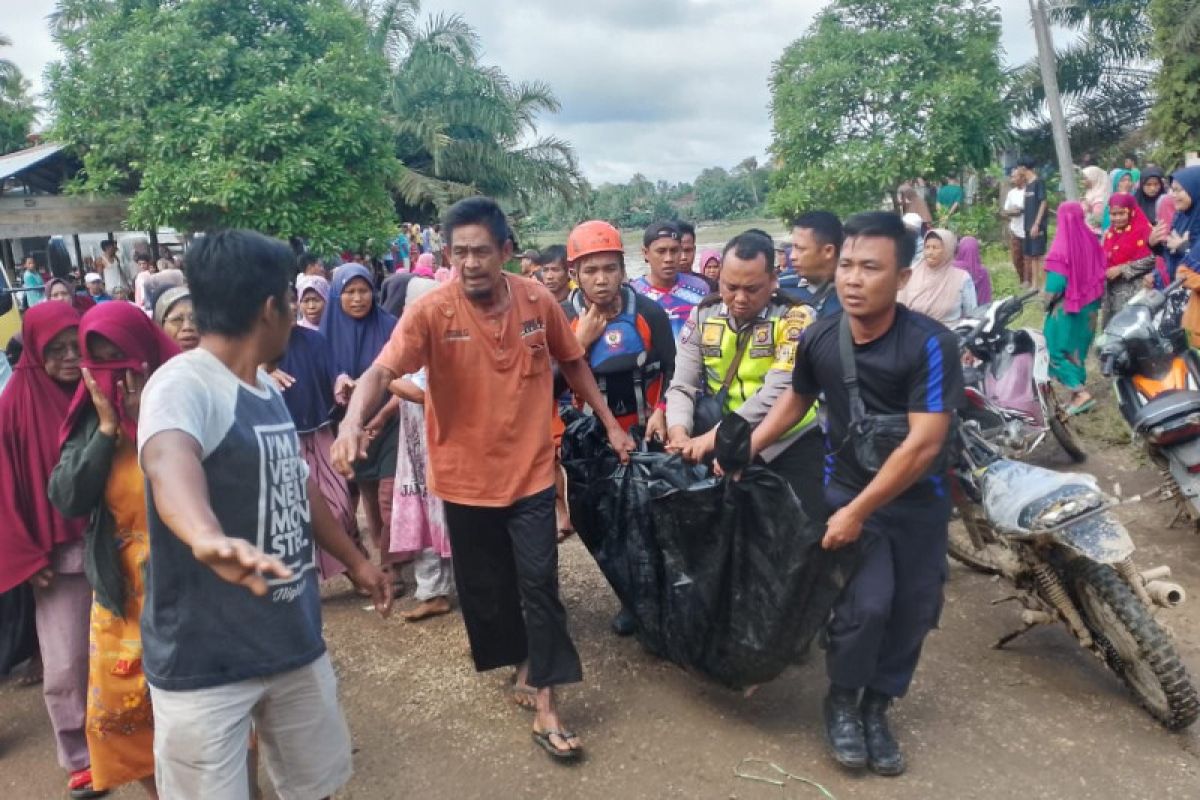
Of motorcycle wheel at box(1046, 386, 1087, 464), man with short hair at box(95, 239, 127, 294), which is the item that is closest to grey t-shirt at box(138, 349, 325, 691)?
motorcycle wheel at box(1046, 386, 1087, 464)

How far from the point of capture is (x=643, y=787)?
293 cm

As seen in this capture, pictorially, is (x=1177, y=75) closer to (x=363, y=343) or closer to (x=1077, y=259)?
(x=1077, y=259)

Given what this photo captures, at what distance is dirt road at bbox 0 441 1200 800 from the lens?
2.87m

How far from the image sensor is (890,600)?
9.43 feet

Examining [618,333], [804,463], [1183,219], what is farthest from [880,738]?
[1183,219]

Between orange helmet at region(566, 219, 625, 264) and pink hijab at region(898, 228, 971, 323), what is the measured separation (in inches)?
103

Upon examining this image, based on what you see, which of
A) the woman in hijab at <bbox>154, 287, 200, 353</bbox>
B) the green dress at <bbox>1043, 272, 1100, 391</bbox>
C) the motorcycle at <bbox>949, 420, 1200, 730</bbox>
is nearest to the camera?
the motorcycle at <bbox>949, 420, 1200, 730</bbox>

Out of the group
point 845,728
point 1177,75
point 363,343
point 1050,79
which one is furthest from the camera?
point 1177,75

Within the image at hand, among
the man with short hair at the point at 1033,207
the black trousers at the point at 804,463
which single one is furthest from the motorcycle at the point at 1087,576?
the man with short hair at the point at 1033,207

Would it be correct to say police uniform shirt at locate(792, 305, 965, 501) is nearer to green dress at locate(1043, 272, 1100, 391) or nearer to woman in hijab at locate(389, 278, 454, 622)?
woman in hijab at locate(389, 278, 454, 622)

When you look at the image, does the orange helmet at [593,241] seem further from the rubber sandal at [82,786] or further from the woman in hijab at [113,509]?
the rubber sandal at [82,786]

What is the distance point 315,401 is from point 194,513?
116 inches

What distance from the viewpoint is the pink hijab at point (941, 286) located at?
19.1ft

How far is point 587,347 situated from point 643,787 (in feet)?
5.72
